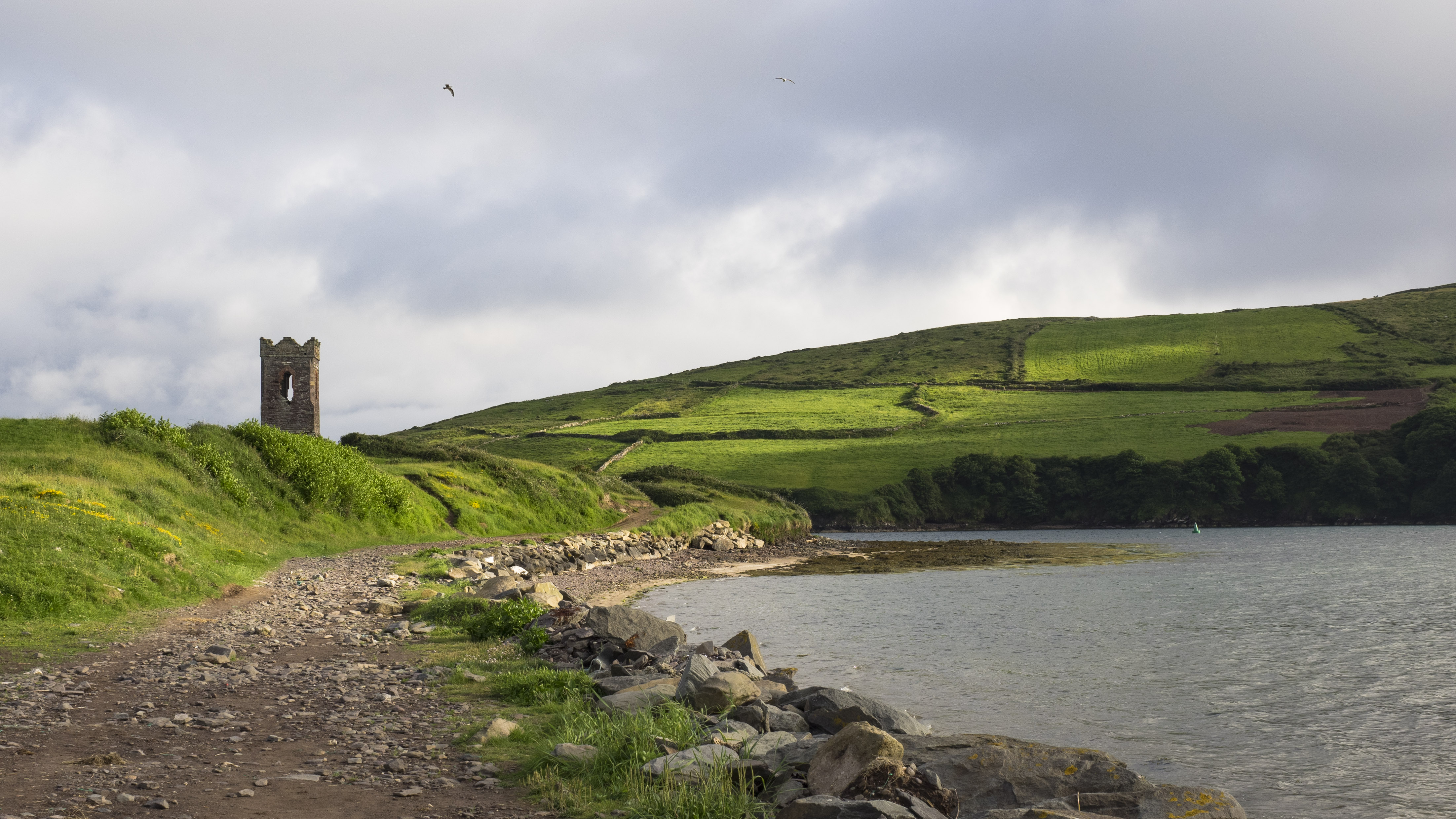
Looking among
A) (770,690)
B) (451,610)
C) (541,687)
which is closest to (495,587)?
(451,610)

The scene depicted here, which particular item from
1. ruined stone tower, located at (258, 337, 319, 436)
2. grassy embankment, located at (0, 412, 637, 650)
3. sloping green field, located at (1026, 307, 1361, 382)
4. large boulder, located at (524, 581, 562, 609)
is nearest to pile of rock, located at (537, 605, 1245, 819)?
large boulder, located at (524, 581, 562, 609)

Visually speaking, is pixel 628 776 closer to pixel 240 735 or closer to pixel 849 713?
pixel 849 713

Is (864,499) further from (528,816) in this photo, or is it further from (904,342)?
(528,816)

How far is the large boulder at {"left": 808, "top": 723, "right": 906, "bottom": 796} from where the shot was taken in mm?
8617

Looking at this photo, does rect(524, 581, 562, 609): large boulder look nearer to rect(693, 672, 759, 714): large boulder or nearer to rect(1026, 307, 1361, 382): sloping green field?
rect(693, 672, 759, 714): large boulder

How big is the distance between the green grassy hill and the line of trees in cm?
294

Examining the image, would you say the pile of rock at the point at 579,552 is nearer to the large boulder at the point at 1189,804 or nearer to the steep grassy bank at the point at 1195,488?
the large boulder at the point at 1189,804

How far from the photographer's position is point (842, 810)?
7742 millimetres

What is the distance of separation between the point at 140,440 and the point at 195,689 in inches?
1050

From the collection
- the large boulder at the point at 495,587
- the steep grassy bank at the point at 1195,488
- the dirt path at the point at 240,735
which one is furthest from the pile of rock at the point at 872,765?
the steep grassy bank at the point at 1195,488

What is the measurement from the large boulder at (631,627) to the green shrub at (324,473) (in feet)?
90.8

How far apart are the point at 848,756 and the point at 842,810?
112cm

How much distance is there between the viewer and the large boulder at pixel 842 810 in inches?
298

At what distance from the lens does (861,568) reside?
52406 millimetres
